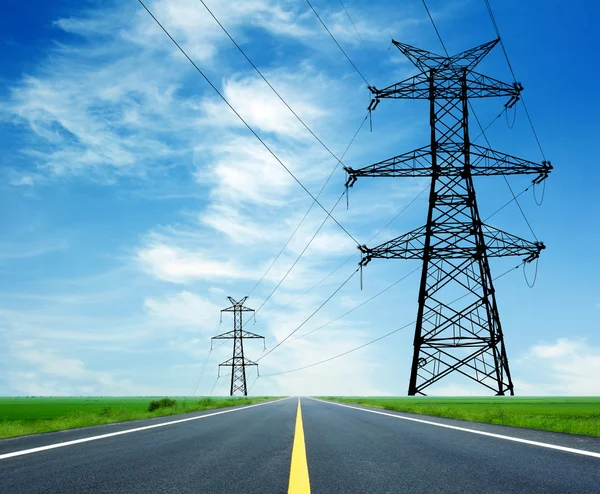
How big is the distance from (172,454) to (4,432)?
6.54 metres

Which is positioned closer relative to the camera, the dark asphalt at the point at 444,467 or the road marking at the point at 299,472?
the road marking at the point at 299,472

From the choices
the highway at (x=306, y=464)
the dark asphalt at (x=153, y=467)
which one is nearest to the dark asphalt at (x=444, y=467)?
the highway at (x=306, y=464)

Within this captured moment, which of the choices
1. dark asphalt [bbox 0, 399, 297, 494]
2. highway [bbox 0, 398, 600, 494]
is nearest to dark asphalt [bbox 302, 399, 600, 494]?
highway [bbox 0, 398, 600, 494]

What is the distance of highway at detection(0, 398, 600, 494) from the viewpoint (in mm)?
4184

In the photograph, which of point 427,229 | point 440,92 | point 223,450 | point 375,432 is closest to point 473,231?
point 427,229

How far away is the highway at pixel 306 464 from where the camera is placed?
13.7 ft

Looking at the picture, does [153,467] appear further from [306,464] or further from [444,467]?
[444,467]

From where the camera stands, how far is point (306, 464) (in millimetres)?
5414

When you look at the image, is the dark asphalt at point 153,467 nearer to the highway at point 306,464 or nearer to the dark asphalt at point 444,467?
the highway at point 306,464

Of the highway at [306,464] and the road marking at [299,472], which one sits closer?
the road marking at [299,472]

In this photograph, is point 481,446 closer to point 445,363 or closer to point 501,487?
point 501,487

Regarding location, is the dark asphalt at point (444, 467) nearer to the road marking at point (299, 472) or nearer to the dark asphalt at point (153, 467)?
the road marking at point (299, 472)

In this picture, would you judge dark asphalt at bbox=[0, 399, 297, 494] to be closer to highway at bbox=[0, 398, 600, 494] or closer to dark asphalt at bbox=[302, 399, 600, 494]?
highway at bbox=[0, 398, 600, 494]

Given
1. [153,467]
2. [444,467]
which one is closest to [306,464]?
Answer: [444,467]
